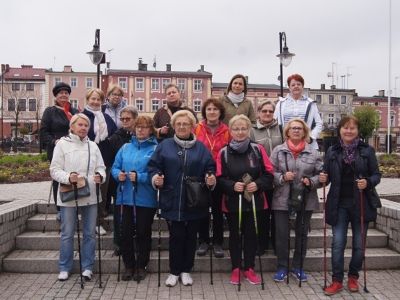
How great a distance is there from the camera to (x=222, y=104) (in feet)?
19.9

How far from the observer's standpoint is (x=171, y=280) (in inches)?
215

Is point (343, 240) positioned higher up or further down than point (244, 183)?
further down

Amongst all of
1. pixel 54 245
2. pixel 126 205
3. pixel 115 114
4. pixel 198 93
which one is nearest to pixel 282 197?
pixel 126 205

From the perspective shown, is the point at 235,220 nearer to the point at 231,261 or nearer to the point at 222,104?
the point at 231,261

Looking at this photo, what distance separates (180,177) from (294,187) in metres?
1.43

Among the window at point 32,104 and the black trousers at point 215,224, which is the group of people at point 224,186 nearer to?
the black trousers at point 215,224

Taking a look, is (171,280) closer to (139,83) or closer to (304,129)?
(304,129)

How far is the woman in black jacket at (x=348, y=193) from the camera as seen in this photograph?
5.24m

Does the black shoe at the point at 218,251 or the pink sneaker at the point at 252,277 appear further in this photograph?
the black shoe at the point at 218,251

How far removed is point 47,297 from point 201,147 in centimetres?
255

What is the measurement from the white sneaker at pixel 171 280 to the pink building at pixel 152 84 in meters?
61.0

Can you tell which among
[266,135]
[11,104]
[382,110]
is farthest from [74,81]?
[266,135]

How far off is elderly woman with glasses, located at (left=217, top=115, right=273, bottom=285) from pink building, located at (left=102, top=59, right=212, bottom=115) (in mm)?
60826

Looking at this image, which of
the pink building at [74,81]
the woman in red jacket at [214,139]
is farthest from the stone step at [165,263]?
the pink building at [74,81]
